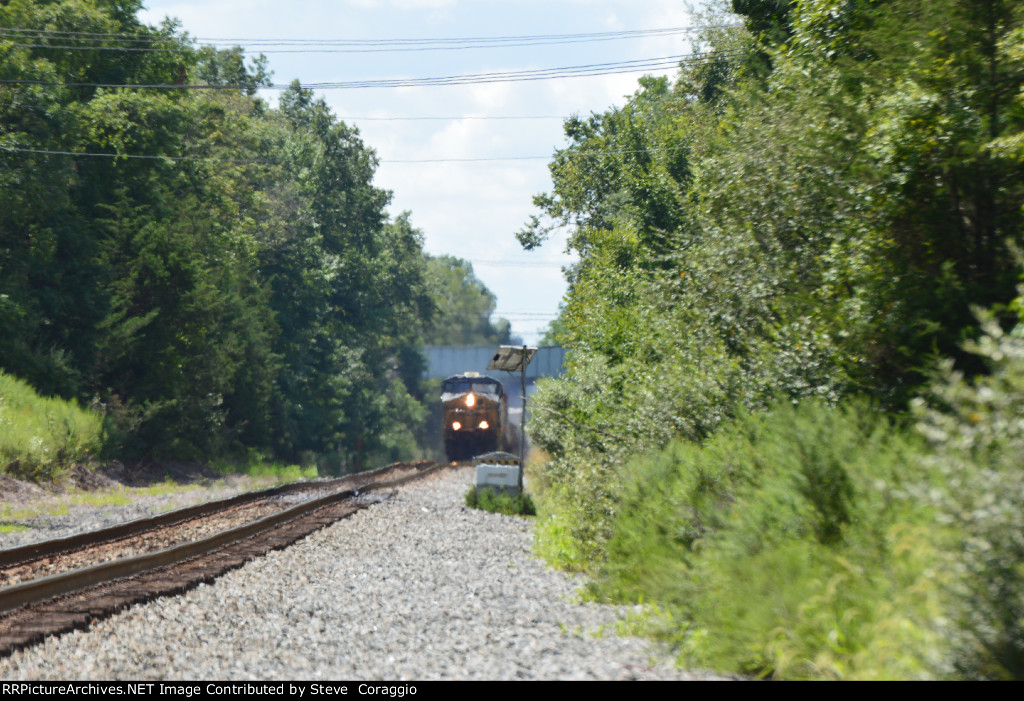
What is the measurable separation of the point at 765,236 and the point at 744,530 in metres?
5.19

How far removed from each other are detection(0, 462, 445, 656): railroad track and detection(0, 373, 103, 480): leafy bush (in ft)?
17.4

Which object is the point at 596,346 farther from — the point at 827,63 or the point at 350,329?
the point at 350,329

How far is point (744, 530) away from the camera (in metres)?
7.12

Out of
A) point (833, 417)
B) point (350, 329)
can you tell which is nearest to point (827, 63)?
point (833, 417)

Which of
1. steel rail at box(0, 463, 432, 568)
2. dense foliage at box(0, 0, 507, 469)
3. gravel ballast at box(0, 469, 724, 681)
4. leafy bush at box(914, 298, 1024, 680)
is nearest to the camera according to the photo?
leafy bush at box(914, 298, 1024, 680)

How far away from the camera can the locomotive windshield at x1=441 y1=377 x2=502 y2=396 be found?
4309cm

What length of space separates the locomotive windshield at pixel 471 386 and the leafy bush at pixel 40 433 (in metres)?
18.7

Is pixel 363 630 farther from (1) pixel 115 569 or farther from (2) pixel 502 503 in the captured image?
(2) pixel 502 503

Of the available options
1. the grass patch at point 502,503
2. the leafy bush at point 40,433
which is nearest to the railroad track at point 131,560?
the grass patch at point 502,503

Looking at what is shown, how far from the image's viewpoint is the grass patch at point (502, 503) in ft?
65.1

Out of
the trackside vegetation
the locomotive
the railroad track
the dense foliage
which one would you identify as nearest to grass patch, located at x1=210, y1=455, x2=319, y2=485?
the dense foliage

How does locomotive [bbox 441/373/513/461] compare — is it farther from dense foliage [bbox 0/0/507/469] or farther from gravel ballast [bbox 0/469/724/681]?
gravel ballast [bbox 0/469/724/681]

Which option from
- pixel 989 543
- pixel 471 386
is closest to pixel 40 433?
pixel 471 386

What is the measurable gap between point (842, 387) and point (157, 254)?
2755 centimetres
